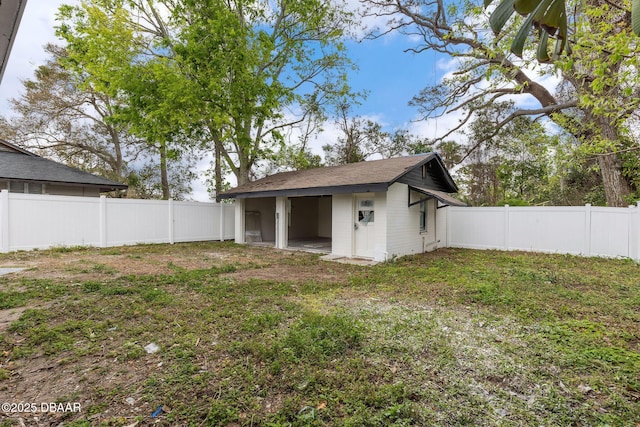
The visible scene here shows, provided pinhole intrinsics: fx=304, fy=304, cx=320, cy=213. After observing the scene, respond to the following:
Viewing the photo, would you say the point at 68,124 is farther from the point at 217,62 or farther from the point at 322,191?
the point at 322,191

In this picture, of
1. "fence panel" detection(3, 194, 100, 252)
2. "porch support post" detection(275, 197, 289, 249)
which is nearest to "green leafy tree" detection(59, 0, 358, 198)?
"porch support post" detection(275, 197, 289, 249)

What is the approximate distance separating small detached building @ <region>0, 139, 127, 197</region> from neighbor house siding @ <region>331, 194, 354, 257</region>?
906 cm

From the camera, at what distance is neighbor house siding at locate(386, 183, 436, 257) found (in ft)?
28.1

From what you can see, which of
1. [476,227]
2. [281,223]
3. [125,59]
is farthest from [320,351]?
[125,59]

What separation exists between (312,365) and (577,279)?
247 inches

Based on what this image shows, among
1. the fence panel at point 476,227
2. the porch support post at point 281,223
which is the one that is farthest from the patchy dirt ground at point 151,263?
the fence panel at point 476,227

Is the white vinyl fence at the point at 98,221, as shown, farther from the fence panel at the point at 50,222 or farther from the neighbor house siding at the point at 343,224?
the neighbor house siding at the point at 343,224

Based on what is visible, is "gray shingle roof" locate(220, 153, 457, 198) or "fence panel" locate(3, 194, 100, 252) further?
"fence panel" locate(3, 194, 100, 252)

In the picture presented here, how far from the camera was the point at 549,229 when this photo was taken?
32.3ft

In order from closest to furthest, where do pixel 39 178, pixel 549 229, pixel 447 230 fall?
pixel 549 229 < pixel 39 178 < pixel 447 230

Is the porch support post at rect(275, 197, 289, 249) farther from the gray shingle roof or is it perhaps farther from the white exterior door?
the white exterior door

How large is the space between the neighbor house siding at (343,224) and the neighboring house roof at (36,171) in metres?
9.04

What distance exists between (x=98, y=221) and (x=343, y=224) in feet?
26.7

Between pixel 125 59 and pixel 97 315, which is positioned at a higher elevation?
pixel 125 59
